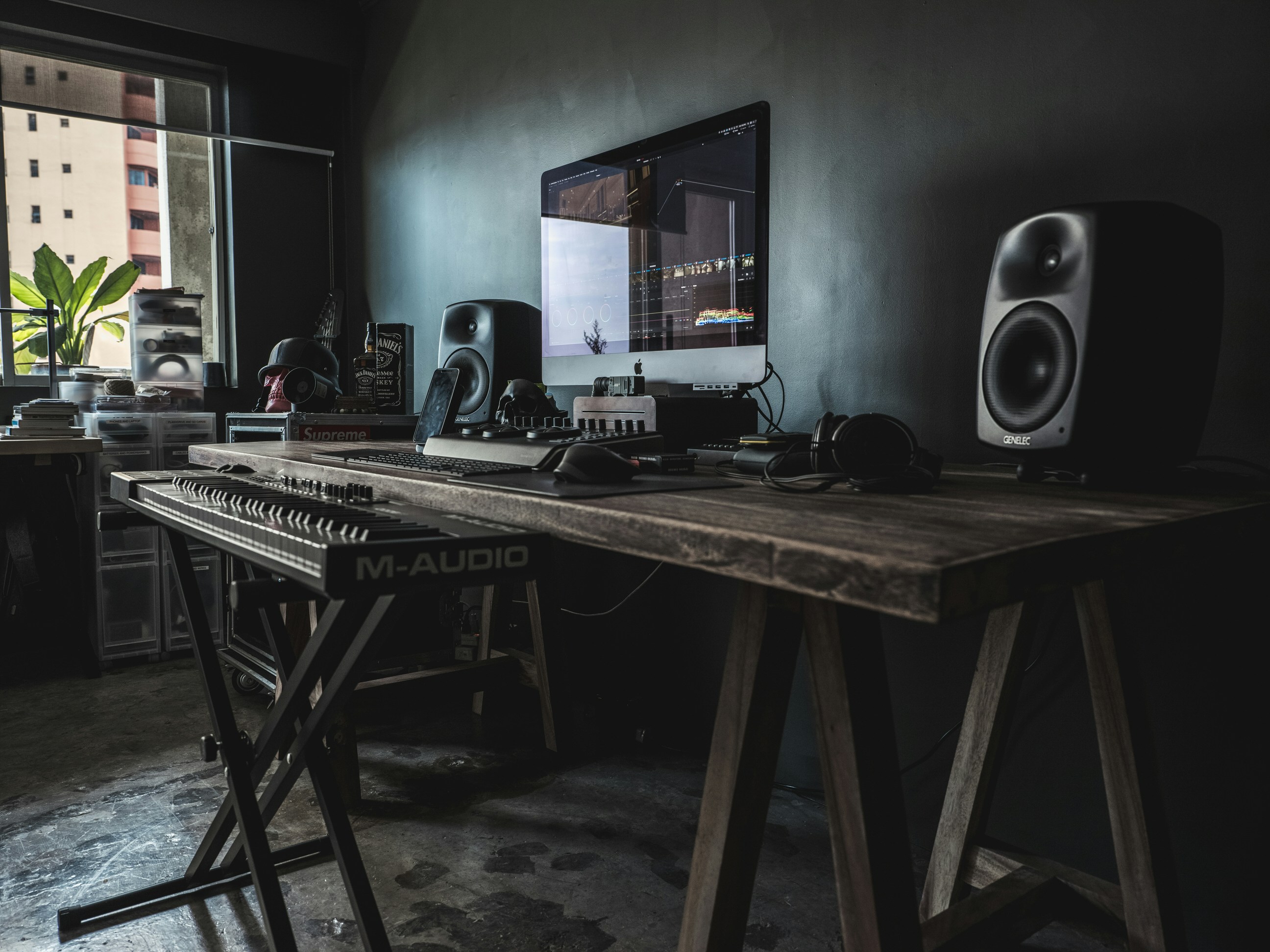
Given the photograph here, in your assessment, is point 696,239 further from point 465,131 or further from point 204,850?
point 465,131

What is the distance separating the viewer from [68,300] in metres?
3.33

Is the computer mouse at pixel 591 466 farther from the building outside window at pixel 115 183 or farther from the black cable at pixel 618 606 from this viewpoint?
the building outside window at pixel 115 183

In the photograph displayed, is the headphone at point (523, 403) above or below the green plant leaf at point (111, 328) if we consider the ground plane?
below

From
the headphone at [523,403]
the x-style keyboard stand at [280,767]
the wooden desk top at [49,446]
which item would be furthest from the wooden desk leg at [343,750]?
the wooden desk top at [49,446]

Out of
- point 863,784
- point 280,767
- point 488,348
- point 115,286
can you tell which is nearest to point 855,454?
point 863,784

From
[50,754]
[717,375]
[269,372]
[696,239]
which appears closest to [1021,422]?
[717,375]

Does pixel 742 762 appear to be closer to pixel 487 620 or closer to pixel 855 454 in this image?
pixel 855 454

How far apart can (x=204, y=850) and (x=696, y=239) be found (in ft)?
4.60

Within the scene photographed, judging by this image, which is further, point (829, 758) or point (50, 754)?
point (50, 754)

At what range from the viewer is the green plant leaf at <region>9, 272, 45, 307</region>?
329cm

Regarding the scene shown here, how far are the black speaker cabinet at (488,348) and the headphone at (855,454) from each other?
1.13 metres

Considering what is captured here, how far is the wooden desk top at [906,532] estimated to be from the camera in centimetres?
56

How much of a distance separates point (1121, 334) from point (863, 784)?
1.95 ft

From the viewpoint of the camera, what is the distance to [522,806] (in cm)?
186
